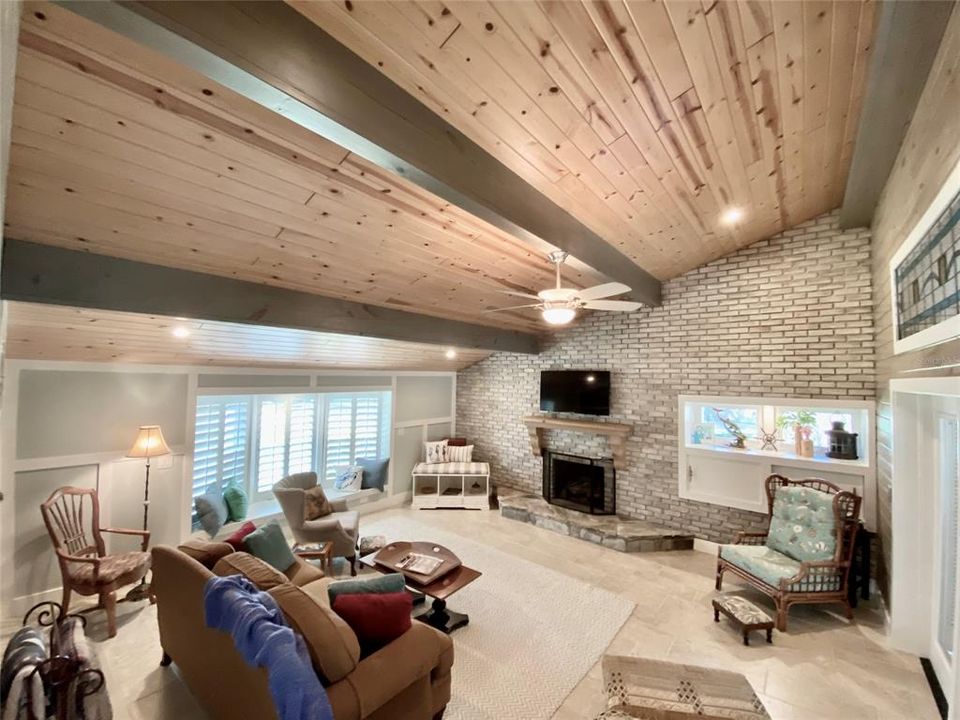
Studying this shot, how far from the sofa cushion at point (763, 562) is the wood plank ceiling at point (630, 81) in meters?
3.18

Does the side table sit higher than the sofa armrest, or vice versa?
the sofa armrest

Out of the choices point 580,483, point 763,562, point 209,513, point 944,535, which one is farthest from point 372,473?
point 944,535

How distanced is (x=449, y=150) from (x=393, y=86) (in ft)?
1.15

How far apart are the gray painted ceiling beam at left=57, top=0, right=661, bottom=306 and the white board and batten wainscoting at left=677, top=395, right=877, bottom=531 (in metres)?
3.72

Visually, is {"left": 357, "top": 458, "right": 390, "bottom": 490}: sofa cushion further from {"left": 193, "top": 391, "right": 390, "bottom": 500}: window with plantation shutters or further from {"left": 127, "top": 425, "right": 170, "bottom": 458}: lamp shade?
{"left": 127, "top": 425, "right": 170, "bottom": 458}: lamp shade

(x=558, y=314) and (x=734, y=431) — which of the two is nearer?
(x=558, y=314)

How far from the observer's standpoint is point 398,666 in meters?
2.14

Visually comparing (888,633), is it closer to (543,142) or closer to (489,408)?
(543,142)

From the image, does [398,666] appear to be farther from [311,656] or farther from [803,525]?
[803,525]

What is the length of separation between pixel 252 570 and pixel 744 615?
3596 mm

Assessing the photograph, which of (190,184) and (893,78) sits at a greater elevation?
(893,78)

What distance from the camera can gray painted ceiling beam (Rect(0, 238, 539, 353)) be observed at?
2.13 m

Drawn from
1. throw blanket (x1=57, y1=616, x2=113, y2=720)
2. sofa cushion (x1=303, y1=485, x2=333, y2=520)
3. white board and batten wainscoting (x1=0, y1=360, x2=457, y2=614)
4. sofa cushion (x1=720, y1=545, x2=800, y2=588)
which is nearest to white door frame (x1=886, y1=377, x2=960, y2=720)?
sofa cushion (x1=720, y1=545, x2=800, y2=588)

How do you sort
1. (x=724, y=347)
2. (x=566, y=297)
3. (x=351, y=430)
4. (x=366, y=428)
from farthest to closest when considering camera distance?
(x=366, y=428)
(x=351, y=430)
(x=724, y=347)
(x=566, y=297)
